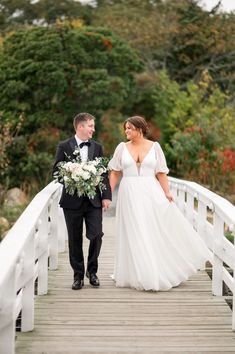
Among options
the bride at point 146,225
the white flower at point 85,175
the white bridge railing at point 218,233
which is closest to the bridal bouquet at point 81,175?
the white flower at point 85,175

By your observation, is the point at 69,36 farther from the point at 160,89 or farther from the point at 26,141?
the point at 160,89

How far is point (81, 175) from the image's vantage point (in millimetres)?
6570

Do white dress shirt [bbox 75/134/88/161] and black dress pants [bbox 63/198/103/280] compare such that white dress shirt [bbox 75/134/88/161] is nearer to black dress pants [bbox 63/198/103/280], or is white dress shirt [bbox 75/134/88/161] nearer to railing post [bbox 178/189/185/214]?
black dress pants [bbox 63/198/103/280]

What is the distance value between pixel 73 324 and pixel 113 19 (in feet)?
97.1

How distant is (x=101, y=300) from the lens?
Result: 6656 mm

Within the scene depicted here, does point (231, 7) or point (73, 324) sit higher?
point (231, 7)

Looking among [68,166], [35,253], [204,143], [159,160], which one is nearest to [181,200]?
[159,160]

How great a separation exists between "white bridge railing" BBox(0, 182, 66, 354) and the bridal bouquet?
28 centimetres

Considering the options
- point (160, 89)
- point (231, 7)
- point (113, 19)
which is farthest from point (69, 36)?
point (231, 7)

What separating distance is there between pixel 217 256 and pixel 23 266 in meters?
2.43

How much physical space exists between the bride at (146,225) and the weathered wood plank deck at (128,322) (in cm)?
23

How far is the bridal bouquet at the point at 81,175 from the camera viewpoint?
660 cm

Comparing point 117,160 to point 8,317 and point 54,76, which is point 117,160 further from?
point 54,76

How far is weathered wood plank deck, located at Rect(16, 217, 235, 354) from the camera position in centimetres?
516
